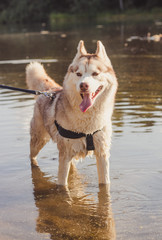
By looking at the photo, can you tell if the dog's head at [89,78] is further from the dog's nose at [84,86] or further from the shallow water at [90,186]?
the shallow water at [90,186]

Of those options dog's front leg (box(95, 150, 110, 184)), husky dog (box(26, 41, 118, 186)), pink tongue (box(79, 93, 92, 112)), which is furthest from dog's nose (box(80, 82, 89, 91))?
dog's front leg (box(95, 150, 110, 184))

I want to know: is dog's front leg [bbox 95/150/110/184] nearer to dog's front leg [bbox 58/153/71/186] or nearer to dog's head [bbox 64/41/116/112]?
dog's front leg [bbox 58/153/71/186]

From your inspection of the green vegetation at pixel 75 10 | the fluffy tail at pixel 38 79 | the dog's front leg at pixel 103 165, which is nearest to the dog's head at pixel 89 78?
the dog's front leg at pixel 103 165

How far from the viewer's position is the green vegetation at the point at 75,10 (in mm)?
52625

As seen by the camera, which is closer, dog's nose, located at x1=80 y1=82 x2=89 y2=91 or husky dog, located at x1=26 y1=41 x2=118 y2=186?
dog's nose, located at x1=80 y1=82 x2=89 y2=91

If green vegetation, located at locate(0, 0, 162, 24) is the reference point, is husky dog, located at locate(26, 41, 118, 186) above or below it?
below

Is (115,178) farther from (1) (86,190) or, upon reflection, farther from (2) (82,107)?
(2) (82,107)

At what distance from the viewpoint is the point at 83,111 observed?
4.62m

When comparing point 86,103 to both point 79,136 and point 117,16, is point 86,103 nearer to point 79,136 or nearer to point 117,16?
point 79,136

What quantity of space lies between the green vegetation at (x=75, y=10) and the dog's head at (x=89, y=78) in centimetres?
4386

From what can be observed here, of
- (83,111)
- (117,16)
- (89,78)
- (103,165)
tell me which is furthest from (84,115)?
(117,16)

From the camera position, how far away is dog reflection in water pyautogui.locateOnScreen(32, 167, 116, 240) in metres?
4.38

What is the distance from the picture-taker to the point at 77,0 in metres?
60.2

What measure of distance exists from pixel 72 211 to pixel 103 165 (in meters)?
0.74
